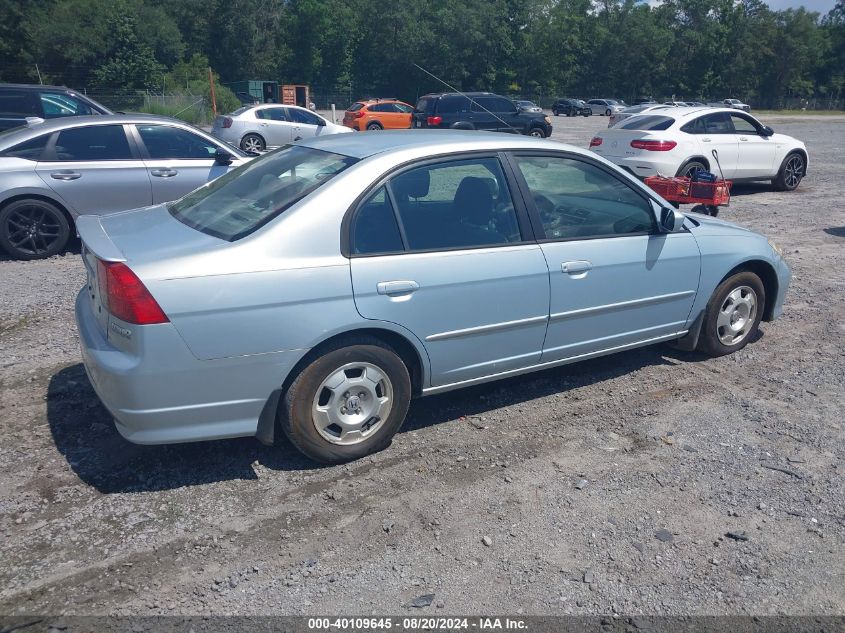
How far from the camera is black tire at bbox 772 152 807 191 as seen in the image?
14.4m

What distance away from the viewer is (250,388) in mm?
3797

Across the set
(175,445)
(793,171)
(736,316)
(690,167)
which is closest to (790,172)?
(793,171)

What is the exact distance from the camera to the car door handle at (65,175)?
8383 mm

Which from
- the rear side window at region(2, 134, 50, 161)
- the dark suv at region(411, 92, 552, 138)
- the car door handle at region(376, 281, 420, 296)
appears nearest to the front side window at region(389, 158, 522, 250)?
the car door handle at region(376, 281, 420, 296)

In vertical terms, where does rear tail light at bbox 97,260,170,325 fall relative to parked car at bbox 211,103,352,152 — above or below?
above

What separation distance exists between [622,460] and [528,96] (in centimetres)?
7195

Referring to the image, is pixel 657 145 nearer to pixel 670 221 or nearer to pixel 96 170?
pixel 670 221

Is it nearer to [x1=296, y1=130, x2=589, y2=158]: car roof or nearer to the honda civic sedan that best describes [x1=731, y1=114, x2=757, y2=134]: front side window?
the honda civic sedan

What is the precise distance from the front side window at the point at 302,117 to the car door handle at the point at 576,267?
19.2 m

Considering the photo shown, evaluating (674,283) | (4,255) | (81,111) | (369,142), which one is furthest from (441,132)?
(81,111)

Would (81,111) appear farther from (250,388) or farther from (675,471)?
(675,471)

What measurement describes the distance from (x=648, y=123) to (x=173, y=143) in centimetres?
827

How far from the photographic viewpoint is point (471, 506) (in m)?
3.87

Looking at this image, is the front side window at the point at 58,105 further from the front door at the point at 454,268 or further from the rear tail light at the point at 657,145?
the front door at the point at 454,268
